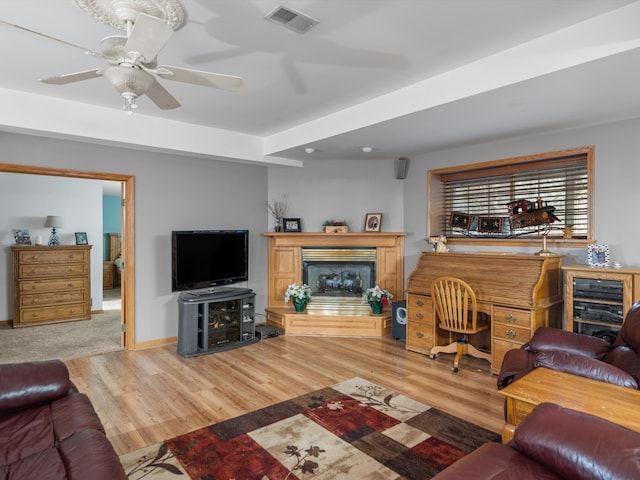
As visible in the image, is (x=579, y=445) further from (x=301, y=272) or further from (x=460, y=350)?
(x=301, y=272)

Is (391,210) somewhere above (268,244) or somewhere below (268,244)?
above

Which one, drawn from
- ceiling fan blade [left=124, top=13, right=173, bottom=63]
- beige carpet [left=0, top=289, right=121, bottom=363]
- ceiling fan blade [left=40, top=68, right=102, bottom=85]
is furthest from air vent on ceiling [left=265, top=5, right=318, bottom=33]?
beige carpet [left=0, top=289, right=121, bottom=363]

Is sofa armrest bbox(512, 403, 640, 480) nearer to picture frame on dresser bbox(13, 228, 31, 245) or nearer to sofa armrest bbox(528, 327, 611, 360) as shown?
sofa armrest bbox(528, 327, 611, 360)

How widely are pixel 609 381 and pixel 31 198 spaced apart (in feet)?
23.8

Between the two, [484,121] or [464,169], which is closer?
[484,121]

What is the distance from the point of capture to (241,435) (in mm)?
2578

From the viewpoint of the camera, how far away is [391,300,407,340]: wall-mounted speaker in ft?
15.4

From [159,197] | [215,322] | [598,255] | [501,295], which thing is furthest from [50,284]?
[598,255]

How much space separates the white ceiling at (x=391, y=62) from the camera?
2.14 metres

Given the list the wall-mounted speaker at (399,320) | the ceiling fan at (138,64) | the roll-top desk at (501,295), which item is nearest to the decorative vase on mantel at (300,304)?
the wall-mounted speaker at (399,320)

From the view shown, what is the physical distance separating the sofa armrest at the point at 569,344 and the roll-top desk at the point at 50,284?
6.02 meters

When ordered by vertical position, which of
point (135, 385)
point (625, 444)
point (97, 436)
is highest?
point (625, 444)

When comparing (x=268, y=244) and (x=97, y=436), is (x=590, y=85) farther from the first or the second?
(x=268, y=244)

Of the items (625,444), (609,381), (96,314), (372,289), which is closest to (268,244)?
(372,289)
